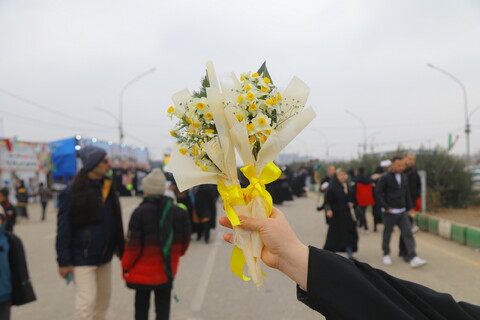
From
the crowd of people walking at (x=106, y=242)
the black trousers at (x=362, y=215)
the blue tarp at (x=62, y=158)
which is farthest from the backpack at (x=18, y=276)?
the blue tarp at (x=62, y=158)

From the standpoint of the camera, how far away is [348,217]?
7273mm

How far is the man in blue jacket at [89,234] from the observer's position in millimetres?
3621

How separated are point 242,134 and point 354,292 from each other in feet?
2.64

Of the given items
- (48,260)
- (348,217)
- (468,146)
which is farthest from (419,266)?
(468,146)

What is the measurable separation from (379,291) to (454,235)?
884cm

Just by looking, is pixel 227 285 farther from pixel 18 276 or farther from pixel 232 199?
pixel 232 199

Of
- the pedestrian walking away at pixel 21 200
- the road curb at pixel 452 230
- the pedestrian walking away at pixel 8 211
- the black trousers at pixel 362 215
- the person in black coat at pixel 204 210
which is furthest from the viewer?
the pedestrian walking away at pixel 21 200

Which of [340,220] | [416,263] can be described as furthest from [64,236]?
[416,263]

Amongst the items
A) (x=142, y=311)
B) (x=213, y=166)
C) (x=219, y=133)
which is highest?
(x=219, y=133)

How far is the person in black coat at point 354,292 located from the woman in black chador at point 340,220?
580 centimetres

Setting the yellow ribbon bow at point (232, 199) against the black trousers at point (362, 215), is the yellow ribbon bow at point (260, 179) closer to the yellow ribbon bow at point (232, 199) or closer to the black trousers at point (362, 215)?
the yellow ribbon bow at point (232, 199)

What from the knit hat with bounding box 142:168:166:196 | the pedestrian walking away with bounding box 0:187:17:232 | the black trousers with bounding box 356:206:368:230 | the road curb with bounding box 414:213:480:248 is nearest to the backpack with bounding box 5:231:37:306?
the knit hat with bounding box 142:168:166:196

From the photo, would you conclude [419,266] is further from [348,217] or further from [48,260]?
[48,260]

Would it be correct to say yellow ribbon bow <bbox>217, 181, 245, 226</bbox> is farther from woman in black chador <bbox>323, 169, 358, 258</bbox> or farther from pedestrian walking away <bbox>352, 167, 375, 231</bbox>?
pedestrian walking away <bbox>352, 167, 375, 231</bbox>
